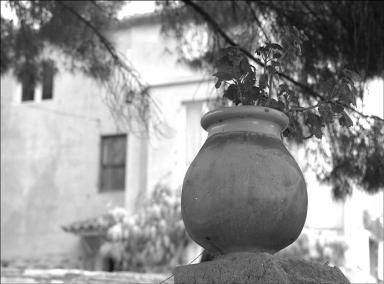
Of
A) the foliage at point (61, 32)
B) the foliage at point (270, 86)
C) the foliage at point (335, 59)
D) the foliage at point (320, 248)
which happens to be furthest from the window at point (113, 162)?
the foliage at point (270, 86)

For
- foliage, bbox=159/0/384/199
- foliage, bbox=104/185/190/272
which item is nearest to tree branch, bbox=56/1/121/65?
foliage, bbox=159/0/384/199

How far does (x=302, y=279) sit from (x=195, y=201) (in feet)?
1.70

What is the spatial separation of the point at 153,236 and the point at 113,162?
10.1 ft

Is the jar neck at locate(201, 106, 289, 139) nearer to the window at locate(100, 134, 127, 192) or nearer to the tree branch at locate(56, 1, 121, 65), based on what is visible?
the tree branch at locate(56, 1, 121, 65)

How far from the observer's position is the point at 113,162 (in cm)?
1978

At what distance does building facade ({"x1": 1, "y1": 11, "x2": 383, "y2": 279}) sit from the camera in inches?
717

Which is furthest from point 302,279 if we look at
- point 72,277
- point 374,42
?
point 72,277

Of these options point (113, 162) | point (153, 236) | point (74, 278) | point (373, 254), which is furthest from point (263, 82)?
point (113, 162)

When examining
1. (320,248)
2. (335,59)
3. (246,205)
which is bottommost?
(320,248)

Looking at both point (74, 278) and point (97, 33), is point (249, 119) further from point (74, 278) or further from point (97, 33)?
point (74, 278)

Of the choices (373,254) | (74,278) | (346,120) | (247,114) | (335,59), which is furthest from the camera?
(373,254)

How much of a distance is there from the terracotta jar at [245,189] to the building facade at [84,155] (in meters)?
14.0

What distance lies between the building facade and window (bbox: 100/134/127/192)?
3 cm

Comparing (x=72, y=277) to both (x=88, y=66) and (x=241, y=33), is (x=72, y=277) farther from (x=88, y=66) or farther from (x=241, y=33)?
(x=241, y=33)
